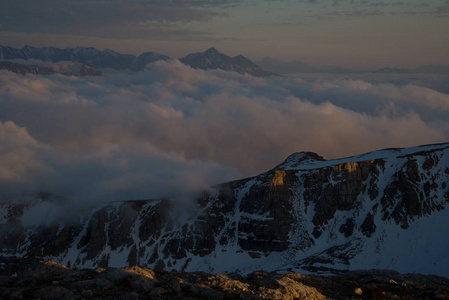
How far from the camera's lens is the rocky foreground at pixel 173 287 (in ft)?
121

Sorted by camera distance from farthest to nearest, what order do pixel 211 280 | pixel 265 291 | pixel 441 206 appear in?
pixel 441 206 → pixel 211 280 → pixel 265 291

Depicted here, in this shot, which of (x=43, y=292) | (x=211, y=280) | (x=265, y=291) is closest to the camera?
(x=43, y=292)

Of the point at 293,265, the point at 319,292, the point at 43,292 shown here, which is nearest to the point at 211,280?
the point at 319,292

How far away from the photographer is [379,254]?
18538cm

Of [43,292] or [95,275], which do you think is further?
[95,275]

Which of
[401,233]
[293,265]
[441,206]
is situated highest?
[441,206]

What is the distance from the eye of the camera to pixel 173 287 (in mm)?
39438

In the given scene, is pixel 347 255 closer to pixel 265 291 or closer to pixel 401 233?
pixel 401 233

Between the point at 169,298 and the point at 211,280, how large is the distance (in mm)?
7720

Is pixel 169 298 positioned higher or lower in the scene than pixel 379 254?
higher

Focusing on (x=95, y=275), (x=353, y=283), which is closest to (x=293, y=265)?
(x=353, y=283)

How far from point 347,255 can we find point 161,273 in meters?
154

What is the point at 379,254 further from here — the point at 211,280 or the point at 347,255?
the point at 211,280

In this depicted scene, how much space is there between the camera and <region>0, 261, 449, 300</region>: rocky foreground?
3694cm
